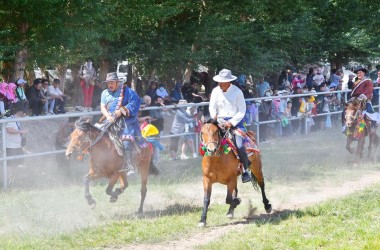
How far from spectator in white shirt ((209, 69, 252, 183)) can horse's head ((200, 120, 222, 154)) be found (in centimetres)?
45

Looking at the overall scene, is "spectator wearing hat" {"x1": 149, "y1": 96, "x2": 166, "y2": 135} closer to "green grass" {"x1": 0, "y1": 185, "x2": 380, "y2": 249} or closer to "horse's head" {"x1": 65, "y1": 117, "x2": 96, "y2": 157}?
"green grass" {"x1": 0, "y1": 185, "x2": 380, "y2": 249}

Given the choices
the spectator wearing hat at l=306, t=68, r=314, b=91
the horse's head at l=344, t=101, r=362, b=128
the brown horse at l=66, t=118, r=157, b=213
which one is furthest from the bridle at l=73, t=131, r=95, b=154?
the spectator wearing hat at l=306, t=68, r=314, b=91

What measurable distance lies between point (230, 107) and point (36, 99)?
7601 mm

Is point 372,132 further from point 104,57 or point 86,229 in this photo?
point 86,229

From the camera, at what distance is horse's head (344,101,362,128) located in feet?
61.5

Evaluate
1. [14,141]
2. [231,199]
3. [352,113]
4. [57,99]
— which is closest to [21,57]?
[57,99]

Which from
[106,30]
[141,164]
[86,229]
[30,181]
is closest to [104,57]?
[106,30]

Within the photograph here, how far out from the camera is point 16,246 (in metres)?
10.2

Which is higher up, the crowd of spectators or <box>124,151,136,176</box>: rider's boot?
the crowd of spectators

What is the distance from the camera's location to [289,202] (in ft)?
45.1

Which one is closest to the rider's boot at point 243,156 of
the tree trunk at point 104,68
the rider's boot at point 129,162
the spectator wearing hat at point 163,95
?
the rider's boot at point 129,162

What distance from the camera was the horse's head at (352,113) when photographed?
18.7 meters

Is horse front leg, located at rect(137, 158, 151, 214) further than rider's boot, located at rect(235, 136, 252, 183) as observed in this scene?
Yes

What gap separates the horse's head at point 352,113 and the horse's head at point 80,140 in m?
8.52
